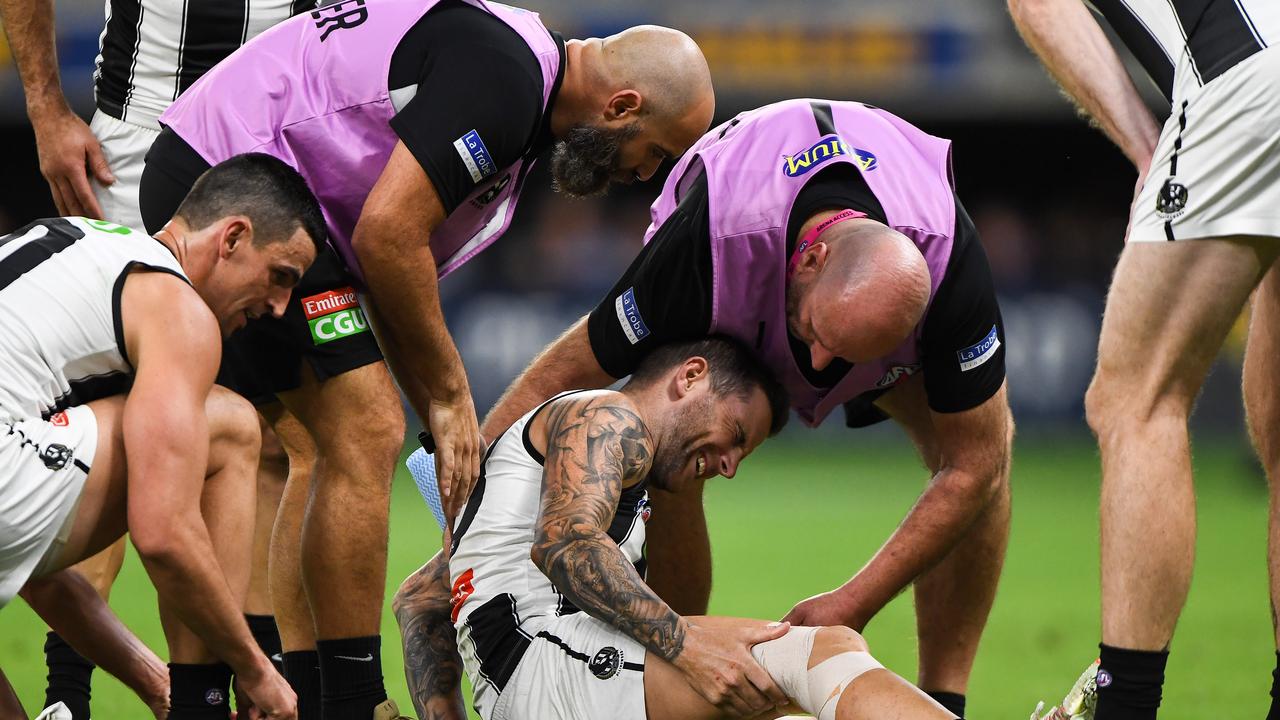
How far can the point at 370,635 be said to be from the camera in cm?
372

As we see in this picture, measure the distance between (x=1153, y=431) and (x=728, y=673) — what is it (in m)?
1.10

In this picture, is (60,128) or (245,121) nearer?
(245,121)

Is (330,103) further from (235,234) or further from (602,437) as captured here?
(602,437)

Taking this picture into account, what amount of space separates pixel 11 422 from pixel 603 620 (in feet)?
4.45

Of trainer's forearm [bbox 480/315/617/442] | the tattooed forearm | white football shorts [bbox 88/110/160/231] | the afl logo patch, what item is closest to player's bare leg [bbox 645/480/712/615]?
trainer's forearm [bbox 480/315/617/442]

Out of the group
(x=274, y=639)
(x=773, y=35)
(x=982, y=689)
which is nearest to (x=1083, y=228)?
(x=773, y=35)

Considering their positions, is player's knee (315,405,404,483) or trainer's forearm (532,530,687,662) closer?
trainer's forearm (532,530,687,662)

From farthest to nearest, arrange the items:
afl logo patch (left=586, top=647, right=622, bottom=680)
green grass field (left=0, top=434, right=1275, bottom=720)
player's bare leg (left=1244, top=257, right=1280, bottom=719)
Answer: green grass field (left=0, top=434, right=1275, bottom=720) < player's bare leg (left=1244, top=257, right=1280, bottom=719) < afl logo patch (left=586, top=647, right=622, bottom=680)

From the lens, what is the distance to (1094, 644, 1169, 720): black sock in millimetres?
3100

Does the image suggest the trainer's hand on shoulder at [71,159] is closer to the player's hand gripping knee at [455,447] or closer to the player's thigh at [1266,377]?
the player's hand gripping knee at [455,447]

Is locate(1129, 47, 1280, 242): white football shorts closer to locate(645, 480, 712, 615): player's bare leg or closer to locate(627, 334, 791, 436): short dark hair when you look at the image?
locate(627, 334, 791, 436): short dark hair

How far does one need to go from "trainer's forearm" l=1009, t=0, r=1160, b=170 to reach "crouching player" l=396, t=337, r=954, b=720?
1086mm

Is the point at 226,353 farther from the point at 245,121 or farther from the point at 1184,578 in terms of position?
the point at 1184,578

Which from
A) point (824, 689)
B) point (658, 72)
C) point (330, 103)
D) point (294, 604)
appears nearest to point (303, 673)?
point (294, 604)
